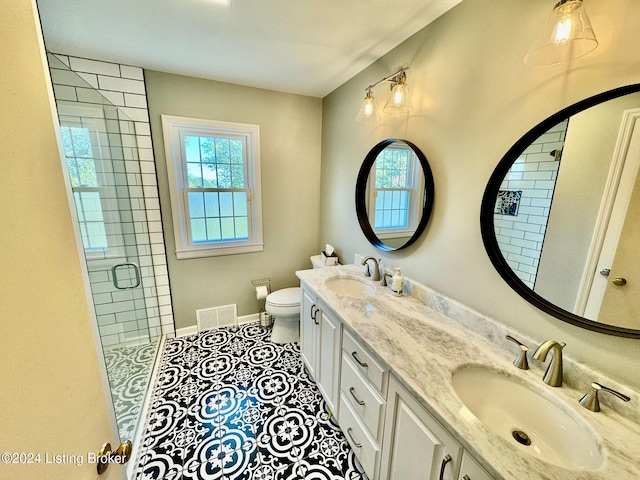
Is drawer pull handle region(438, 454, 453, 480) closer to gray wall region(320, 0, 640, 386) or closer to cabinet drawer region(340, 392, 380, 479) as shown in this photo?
cabinet drawer region(340, 392, 380, 479)

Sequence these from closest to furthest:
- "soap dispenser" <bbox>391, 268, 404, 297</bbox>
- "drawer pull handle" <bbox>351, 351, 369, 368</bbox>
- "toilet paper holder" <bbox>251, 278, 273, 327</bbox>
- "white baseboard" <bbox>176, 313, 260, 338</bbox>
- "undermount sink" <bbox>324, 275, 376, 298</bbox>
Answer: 1. "drawer pull handle" <bbox>351, 351, 369, 368</bbox>
2. "soap dispenser" <bbox>391, 268, 404, 297</bbox>
3. "undermount sink" <bbox>324, 275, 376, 298</bbox>
4. "white baseboard" <bbox>176, 313, 260, 338</bbox>
5. "toilet paper holder" <bbox>251, 278, 273, 327</bbox>

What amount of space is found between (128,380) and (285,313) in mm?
1212

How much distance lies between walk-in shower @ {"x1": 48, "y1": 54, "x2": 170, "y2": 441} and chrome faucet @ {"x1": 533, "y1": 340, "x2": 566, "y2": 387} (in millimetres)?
1926

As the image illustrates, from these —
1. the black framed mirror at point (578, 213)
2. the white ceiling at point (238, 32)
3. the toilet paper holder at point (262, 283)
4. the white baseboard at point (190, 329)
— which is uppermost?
the white ceiling at point (238, 32)

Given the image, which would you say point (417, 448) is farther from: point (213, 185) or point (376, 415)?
point (213, 185)

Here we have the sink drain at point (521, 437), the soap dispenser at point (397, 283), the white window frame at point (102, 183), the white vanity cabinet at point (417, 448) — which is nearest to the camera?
the white vanity cabinet at point (417, 448)

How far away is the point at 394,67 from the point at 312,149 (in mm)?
1168

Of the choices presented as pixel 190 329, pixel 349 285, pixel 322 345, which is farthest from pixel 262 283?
pixel 322 345

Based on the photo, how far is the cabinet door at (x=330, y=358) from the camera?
1492 millimetres

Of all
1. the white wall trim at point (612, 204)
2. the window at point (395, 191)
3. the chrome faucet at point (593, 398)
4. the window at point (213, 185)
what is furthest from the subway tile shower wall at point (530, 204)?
the window at point (213, 185)

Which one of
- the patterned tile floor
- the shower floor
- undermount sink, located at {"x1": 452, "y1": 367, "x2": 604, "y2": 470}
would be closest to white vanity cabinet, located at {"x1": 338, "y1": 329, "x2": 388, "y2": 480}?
the patterned tile floor

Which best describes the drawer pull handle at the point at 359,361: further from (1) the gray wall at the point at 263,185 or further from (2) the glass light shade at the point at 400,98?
(1) the gray wall at the point at 263,185

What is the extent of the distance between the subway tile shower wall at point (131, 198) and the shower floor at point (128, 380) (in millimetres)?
107

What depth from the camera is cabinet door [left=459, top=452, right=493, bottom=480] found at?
716 mm
